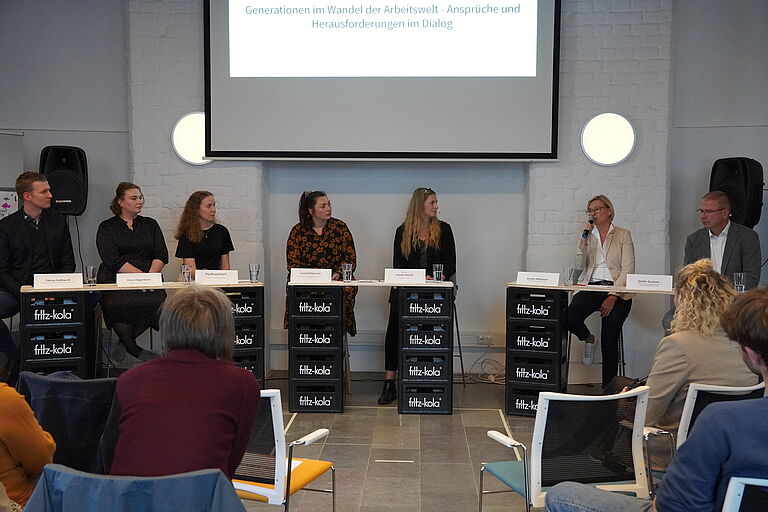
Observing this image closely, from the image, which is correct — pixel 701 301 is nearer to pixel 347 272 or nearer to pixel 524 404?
pixel 524 404

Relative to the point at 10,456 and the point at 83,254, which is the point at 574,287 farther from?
the point at 83,254

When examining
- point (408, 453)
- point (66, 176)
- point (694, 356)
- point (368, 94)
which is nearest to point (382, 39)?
point (368, 94)

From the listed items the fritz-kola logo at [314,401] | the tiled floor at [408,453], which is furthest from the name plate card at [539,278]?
the fritz-kola logo at [314,401]

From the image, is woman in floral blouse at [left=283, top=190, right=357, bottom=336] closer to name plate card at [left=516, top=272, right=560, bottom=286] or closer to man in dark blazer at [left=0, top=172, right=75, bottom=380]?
name plate card at [left=516, top=272, right=560, bottom=286]

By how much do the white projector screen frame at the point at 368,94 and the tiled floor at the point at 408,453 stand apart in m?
2.01

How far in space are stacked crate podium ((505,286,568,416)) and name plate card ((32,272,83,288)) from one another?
2907mm

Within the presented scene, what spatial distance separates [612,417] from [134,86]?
16.8 ft

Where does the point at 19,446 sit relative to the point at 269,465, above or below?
above

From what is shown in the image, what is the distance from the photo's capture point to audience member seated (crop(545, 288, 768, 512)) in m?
1.75

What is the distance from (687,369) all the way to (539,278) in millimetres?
2487

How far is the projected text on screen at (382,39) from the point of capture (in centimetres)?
618

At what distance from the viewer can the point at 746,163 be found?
591cm

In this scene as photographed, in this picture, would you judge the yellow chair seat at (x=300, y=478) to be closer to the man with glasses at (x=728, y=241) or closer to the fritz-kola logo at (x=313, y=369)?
the fritz-kola logo at (x=313, y=369)

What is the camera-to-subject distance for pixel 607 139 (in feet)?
20.6
